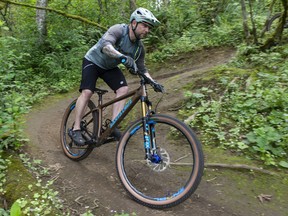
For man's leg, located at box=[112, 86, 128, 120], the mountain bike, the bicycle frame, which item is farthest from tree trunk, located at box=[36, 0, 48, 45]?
man's leg, located at box=[112, 86, 128, 120]

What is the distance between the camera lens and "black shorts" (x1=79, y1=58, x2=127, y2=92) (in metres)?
4.65

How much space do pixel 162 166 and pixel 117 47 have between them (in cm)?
192

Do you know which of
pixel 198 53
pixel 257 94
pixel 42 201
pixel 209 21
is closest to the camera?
pixel 42 201

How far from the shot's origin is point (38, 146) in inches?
208

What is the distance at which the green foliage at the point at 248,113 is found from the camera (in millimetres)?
4406

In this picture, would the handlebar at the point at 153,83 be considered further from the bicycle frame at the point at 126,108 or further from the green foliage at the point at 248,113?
the green foliage at the point at 248,113

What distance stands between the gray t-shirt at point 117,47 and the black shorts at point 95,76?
0.09 m

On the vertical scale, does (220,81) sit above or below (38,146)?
above

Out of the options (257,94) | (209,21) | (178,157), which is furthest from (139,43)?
(209,21)

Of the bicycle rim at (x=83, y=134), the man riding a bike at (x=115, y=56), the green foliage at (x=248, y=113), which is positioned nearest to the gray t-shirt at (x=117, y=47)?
the man riding a bike at (x=115, y=56)

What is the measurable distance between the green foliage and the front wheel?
71 centimetres

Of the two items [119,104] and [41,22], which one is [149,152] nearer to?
[119,104]

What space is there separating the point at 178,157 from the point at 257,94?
2.15 meters

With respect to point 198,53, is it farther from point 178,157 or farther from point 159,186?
point 159,186
